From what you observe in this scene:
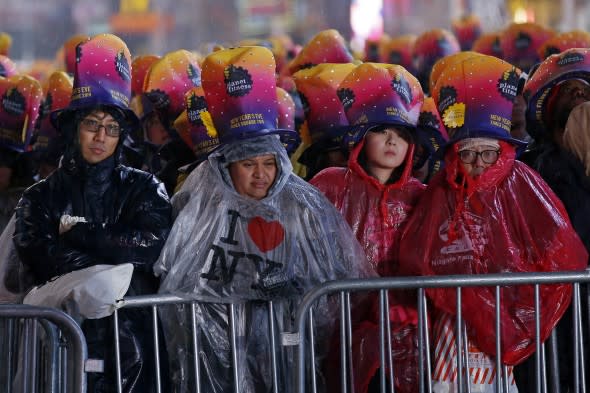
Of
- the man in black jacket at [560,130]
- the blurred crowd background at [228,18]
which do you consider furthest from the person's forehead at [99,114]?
the blurred crowd background at [228,18]

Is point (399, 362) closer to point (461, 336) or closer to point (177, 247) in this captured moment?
point (461, 336)

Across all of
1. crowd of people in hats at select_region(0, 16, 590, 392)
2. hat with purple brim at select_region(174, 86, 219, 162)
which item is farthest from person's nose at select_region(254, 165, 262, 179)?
hat with purple brim at select_region(174, 86, 219, 162)

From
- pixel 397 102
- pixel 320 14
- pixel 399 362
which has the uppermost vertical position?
pixel 320 14

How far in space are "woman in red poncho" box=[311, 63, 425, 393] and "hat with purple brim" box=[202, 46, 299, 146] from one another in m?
0.34

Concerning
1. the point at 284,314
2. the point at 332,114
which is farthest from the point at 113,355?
the point at 332,114

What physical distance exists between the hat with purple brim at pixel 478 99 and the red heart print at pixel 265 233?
0.81 meters

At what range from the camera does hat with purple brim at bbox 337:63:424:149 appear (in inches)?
212

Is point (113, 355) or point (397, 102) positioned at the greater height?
point (397, 102)

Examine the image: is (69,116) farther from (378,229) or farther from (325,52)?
(325,52)

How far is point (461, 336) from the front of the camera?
4.80m

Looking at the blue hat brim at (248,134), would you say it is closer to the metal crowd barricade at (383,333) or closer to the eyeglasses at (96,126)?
the eyeglasses at (96,126)

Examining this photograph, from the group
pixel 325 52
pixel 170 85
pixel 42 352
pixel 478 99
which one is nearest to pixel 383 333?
pixel 478 99

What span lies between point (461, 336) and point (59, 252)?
5.07ft

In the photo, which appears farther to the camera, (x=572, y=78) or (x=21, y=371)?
(x=572, y=78)
